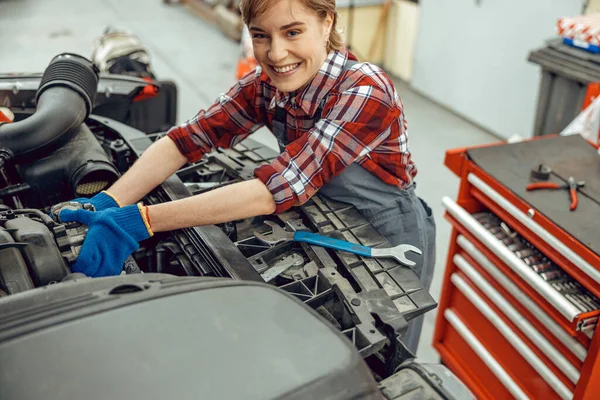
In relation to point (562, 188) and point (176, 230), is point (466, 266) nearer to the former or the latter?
point (562, 188)

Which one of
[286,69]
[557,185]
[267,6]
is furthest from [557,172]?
[267,6]

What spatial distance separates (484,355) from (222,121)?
1.07 meters

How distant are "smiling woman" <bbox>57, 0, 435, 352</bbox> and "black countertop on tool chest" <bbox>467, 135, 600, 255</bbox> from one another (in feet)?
1.10

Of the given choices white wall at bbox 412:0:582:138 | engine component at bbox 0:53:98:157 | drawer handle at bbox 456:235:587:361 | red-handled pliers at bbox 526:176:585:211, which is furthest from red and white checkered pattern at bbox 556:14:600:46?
engine component at bbox 0:53:98:157

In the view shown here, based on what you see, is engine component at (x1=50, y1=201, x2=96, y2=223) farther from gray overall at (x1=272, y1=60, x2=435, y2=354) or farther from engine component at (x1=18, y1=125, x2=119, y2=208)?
gray overall at (x1=272, y1=60, x2=435, y2=354)

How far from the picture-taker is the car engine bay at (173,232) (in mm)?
931

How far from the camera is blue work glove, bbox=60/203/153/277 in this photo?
1007 mm

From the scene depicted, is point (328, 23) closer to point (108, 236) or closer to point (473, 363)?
point (108, 236)

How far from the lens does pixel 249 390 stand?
0.61m

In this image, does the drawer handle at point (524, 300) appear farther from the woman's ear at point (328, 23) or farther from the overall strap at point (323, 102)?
the woman's ear at point (328, 23)

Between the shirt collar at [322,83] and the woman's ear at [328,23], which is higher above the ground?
the woman's ear at [328,23]

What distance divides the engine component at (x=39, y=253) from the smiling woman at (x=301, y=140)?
87 mm

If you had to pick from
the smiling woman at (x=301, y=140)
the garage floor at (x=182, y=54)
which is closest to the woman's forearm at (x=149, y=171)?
the smiling woman at (x=301, y=140)

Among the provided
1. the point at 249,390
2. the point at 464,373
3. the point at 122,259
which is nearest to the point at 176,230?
the point at 122,259
